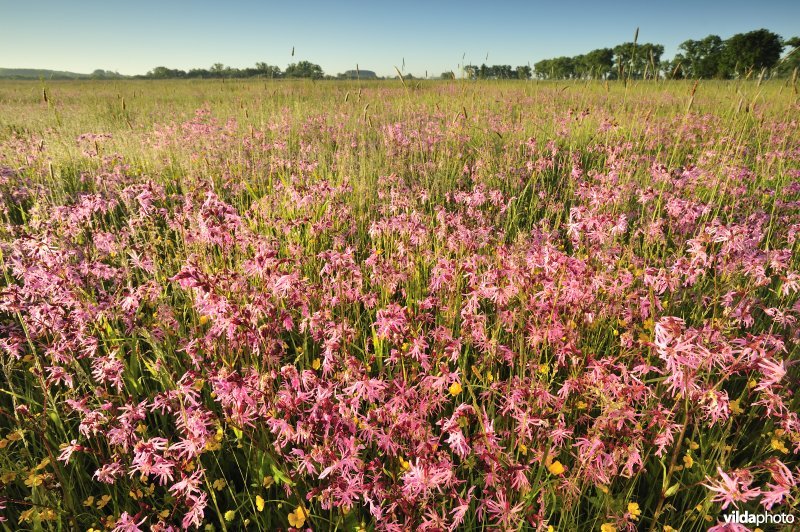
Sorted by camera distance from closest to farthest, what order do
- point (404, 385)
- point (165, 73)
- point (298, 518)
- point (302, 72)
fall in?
point (298, 518) → point (404, 385) → point (302, 72) → point (165, 73)

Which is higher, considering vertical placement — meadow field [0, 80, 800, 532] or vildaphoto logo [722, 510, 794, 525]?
meadow field [0, 80, 800, 532]

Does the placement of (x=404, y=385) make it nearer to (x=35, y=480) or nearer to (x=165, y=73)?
(x=35, y=480)

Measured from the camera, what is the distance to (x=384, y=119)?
9.72m

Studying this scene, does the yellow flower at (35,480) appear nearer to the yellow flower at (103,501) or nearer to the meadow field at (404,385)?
the meadow field at (404,385)

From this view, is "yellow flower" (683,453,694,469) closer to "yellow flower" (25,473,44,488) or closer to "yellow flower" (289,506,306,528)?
"yellow flower" (289,506,306,528)

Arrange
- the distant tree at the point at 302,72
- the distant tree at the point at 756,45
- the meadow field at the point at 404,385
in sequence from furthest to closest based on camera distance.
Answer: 1. the distant tree at the point at 756,45
2. the distant tree at the point at 302,72
3. the meadow field at the point at 404,385

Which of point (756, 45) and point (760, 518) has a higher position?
point (756, 45)

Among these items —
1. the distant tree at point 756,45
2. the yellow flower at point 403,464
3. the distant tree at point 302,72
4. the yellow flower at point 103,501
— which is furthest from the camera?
the distant tree at point 756,45

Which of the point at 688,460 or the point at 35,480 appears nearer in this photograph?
the point at 35,480

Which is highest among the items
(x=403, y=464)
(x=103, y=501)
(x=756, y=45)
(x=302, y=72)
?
(x=756, y=45)

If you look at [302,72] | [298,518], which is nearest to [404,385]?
[298,518]

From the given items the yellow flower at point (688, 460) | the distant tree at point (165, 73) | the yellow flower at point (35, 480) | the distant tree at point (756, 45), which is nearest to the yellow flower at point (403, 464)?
the yellow flower at point (688, 460)

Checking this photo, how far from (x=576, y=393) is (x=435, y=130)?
631cm

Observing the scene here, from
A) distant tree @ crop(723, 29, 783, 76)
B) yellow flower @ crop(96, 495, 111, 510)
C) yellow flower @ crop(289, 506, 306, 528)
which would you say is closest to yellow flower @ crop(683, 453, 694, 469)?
yellow flower @ crop(289, 506, 306, 528)
